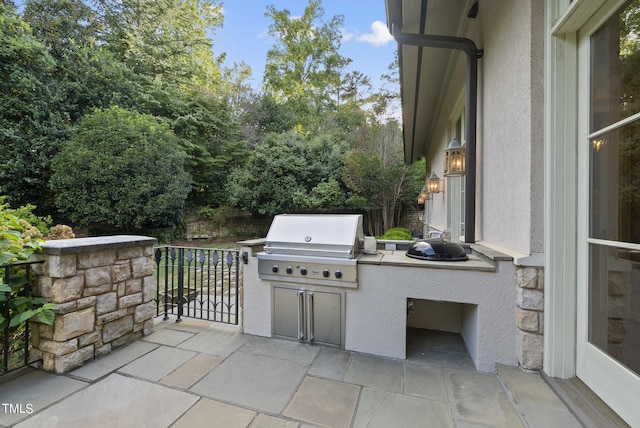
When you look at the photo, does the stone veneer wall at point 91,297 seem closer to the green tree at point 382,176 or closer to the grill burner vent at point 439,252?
the grill burner vent at point 439,252

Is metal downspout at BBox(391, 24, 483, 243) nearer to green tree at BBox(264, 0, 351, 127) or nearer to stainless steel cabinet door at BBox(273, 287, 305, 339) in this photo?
stainless steel cabinet door at BBox(273, 287, 305, 339)

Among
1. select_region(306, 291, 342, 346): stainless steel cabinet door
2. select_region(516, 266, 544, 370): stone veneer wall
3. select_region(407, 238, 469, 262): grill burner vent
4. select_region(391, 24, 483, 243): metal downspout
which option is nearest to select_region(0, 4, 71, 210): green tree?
select_region(306, 291, 342, 346): stainless steel cabinet door

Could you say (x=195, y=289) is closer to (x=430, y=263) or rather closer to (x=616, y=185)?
(x=430, y=263)

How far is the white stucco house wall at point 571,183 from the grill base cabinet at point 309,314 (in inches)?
53.6

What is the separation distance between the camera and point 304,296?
2473 millimetres

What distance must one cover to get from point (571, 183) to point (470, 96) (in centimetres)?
142

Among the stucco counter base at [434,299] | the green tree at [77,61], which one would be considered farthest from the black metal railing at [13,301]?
the green tree at [77,61]

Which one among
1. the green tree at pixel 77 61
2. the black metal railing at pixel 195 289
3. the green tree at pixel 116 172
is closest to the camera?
the black metal railing at pixel 195 289

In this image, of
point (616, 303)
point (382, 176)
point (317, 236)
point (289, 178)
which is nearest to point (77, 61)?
point (289, 178)

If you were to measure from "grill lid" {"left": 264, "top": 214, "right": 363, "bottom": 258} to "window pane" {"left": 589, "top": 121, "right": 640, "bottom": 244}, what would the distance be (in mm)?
1565

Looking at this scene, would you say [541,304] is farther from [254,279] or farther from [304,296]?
[254,279]

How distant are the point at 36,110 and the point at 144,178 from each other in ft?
11.3

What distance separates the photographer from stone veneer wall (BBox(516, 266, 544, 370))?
1.79m

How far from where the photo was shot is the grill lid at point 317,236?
93.1 inches
